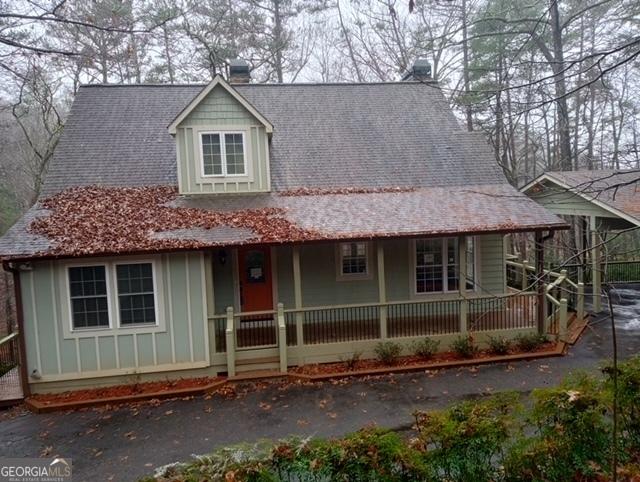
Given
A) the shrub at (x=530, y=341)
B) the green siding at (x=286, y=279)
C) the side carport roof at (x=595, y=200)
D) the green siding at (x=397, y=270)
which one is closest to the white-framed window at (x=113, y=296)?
the green siding at (x=286, y=279)

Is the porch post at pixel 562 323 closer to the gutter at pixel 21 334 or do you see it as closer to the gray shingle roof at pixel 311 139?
the gray shingle roof at pixel 311 139

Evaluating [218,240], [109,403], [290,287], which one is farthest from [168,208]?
[109,403]

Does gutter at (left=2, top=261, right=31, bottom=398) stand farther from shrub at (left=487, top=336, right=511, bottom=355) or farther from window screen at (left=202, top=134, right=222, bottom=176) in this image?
shrub at (left=487, top=336, right=511, bottom=355)

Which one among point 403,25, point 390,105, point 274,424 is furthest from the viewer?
point 403,25

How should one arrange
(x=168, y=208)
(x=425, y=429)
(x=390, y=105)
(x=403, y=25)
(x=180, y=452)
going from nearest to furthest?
(x=425, y=429)
(x=180, y=452)
(x=168, y=208)
(x=390, y=105)
(x=403, y=25)

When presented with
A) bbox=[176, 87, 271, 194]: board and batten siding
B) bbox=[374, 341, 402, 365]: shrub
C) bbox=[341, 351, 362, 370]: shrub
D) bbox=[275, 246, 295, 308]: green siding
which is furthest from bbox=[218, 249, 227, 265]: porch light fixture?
bbox=[374, 341, 402, 365]: shrub

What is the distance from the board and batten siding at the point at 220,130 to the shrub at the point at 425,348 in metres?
5.63

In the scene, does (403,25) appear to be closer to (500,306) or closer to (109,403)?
(500,306)

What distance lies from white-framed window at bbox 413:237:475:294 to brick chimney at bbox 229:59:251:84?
332 inches

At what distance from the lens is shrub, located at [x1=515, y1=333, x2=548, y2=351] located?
31.9 feet

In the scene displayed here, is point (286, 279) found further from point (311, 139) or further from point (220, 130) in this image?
point (311, 139)

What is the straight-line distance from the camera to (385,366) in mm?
9312

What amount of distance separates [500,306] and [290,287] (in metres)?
5.39

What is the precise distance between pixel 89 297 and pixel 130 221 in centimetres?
181
